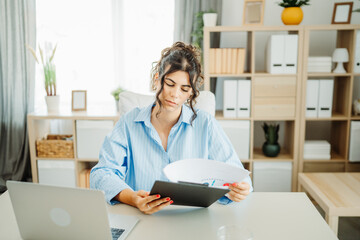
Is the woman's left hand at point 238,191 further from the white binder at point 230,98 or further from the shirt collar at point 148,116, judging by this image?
the white binder at point 230,98

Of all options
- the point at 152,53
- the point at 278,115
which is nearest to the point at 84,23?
the point at 152,53

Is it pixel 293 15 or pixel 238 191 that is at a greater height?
pixel 293 15

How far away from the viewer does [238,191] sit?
114cm

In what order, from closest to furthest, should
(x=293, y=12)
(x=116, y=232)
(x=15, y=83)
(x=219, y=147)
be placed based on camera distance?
(x=116, y=232)
(x=219, y=147)
(x=293, y=12)
(x=15, y=83)

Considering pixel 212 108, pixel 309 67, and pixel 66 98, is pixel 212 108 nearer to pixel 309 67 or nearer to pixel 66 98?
pixel 309 67

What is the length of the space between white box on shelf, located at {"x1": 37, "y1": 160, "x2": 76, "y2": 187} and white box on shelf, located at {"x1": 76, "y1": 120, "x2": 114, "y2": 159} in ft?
0.46

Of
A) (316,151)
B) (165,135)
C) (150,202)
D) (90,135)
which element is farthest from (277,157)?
(150,202)

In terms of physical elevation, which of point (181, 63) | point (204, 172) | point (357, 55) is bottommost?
point (204, 172)

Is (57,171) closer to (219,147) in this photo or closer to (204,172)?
(219,147)

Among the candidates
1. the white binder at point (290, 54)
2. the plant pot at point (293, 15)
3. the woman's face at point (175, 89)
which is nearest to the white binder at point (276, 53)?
the white binder at point (290, 54)

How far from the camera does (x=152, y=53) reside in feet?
10.4

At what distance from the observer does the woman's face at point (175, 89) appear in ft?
4.35

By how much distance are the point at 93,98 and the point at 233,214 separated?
2.44 metres

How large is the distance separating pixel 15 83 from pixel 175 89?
2.16 m
